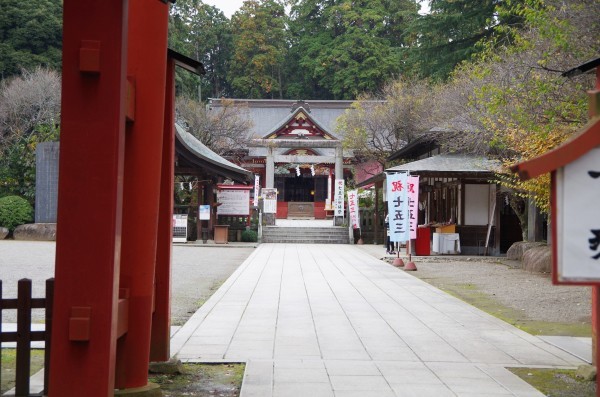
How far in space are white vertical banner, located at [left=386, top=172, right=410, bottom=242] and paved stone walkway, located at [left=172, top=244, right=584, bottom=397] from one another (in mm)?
5569

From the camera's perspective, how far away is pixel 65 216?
3908mm

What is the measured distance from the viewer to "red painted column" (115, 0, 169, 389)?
5.15 m

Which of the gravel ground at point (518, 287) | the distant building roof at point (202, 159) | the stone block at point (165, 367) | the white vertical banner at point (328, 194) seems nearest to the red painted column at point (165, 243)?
the stone block at point (165, 367)

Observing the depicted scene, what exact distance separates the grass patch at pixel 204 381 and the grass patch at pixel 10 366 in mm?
1106

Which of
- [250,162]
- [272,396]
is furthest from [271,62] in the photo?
[272,396]

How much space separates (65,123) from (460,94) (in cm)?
2158

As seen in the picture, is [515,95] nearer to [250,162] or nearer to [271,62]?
[250,162]

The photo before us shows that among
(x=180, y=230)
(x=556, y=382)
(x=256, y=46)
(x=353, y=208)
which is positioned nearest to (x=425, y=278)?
(x=556, y=382)

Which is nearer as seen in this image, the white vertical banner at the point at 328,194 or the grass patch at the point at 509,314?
the grass patch at the point at 509,314

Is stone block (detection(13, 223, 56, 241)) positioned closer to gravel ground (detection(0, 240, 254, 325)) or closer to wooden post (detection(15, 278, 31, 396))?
gravel ground (detection(0, 240, 254, 325))

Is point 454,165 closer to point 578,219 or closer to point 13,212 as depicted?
point 13,212

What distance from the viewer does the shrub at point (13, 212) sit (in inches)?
1121

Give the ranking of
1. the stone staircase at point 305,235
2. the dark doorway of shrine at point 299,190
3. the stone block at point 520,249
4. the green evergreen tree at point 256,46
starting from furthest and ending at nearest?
the green evergreen tree at point 256,46, the dark doorway of shrine at point 299,190, the stone staircase at point 305,235, the stone block at point 520,249

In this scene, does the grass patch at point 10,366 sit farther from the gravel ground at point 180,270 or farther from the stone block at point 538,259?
the stone block at point 538,259
